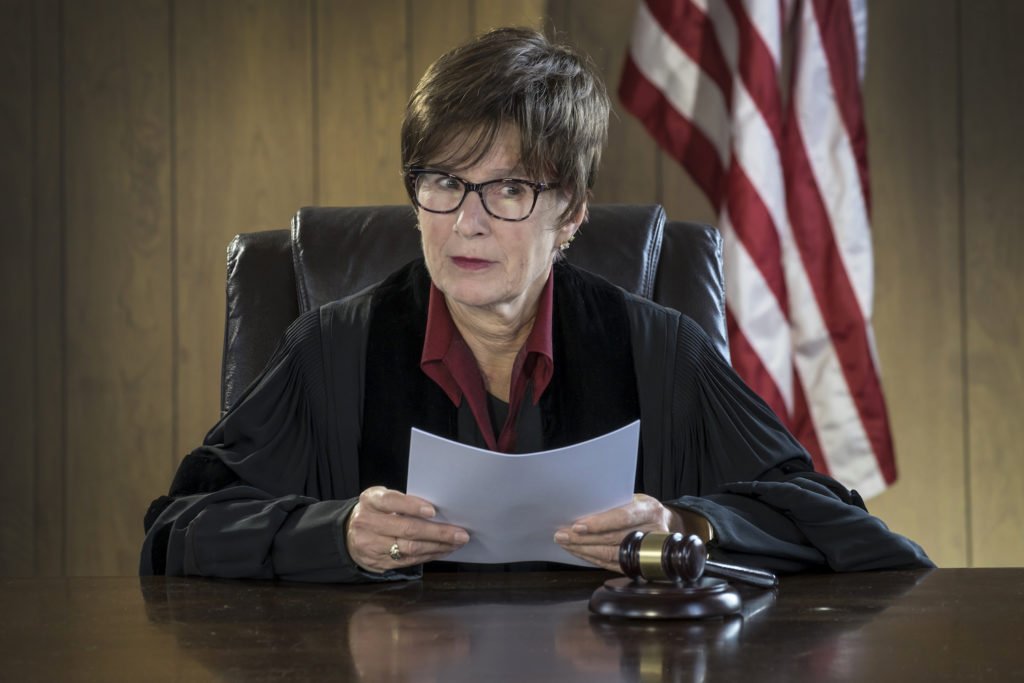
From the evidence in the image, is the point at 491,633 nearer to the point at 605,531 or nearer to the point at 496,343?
the point at 605,531

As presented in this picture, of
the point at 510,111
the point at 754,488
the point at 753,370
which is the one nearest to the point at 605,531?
the point at 754,488

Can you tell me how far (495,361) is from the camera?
5.56ft

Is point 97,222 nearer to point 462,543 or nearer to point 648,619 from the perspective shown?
point 462,543

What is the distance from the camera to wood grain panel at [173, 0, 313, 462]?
2.88 m

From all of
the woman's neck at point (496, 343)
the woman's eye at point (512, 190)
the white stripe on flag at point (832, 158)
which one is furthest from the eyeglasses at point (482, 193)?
the white stripe on flag at point (832, 158)

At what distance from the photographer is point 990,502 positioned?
9.23 feet

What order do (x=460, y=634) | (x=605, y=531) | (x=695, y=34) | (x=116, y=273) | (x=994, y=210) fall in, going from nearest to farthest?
(x=460, y=634)
(x=605, y=531)
(x=695, y=34)
(x=994, y=210)
(x=116, y=273)

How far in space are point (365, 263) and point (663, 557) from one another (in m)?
0.95

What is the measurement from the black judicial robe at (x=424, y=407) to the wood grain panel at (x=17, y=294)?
1.43 m

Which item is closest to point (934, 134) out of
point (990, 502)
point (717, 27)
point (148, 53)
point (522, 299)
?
point (717, 27)

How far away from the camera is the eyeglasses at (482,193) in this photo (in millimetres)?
1552

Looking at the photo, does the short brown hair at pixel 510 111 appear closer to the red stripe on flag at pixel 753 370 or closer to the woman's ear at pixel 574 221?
the woman's ear at pixel 574 221

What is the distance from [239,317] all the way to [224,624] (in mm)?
859

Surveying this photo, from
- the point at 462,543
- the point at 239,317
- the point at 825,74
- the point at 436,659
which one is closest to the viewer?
the point at 436,659
